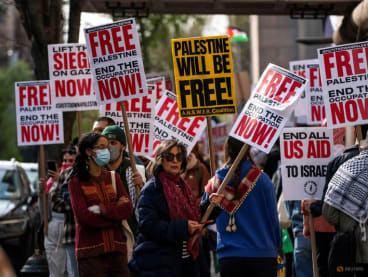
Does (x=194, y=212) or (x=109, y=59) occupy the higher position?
(x=109, y=59)

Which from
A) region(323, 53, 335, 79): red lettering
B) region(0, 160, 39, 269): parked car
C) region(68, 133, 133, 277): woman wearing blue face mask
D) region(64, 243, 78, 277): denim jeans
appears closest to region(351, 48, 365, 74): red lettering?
region(323, 53, 335, 79): red lettering

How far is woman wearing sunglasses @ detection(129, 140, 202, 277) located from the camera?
7.73m

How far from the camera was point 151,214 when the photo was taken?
7.78m

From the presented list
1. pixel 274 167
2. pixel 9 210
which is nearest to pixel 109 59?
pixel 274 167

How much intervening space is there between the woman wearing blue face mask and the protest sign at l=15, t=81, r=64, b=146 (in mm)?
4170

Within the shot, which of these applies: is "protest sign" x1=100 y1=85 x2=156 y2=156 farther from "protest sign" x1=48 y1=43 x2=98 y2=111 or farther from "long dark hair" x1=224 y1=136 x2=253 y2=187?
"long dark hair" x1=224 y1=136 x2=253 y2=187

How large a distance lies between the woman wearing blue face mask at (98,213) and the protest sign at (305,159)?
1.99 metres

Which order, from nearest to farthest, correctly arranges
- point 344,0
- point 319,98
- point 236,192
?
point 236,192
point 319,98
point 344,0

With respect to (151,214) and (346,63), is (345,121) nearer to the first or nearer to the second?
(346,63)

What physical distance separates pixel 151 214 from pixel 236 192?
2.58 feet

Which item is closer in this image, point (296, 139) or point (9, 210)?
point (296, 139)

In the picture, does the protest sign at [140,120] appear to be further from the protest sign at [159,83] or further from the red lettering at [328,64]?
the red lettering at [328,64]

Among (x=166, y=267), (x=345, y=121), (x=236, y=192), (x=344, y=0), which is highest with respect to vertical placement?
(x=344, y=0)

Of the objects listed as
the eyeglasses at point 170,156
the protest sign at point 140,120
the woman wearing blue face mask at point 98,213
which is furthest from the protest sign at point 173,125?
the eyeglasses at point 170,156
